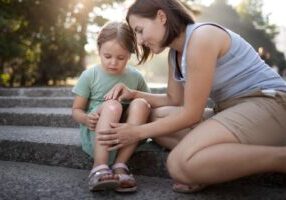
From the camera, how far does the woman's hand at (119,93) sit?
2612 millimetres

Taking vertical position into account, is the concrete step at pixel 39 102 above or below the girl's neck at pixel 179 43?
below

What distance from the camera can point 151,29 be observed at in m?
2.26

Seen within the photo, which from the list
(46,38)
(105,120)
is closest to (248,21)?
(46,38)

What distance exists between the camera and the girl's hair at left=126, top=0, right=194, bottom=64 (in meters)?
2.24

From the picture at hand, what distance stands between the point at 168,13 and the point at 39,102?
3374 mm

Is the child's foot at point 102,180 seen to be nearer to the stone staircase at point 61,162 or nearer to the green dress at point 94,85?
the stone staircase at point 61,162

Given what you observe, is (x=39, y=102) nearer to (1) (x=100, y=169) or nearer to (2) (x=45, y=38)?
(1) (x=100, y=169)

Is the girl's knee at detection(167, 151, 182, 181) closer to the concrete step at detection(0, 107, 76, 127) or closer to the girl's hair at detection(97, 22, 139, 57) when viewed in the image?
the girl's hair at detection(97, 22, 139, 57)

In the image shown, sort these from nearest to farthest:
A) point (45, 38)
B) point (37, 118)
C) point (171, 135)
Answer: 1. point (171, 135)
2. point (37, 118)
3. point (45, 38)

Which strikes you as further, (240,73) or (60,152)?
A: (60,152)

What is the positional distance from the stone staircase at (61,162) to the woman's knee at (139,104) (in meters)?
0.34

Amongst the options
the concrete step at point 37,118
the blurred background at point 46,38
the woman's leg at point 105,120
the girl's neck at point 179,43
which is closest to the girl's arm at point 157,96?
the woman's leg at point 105,120

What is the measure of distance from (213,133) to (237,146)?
0.14 metres

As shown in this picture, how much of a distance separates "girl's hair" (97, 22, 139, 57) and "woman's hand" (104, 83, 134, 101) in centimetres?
23
